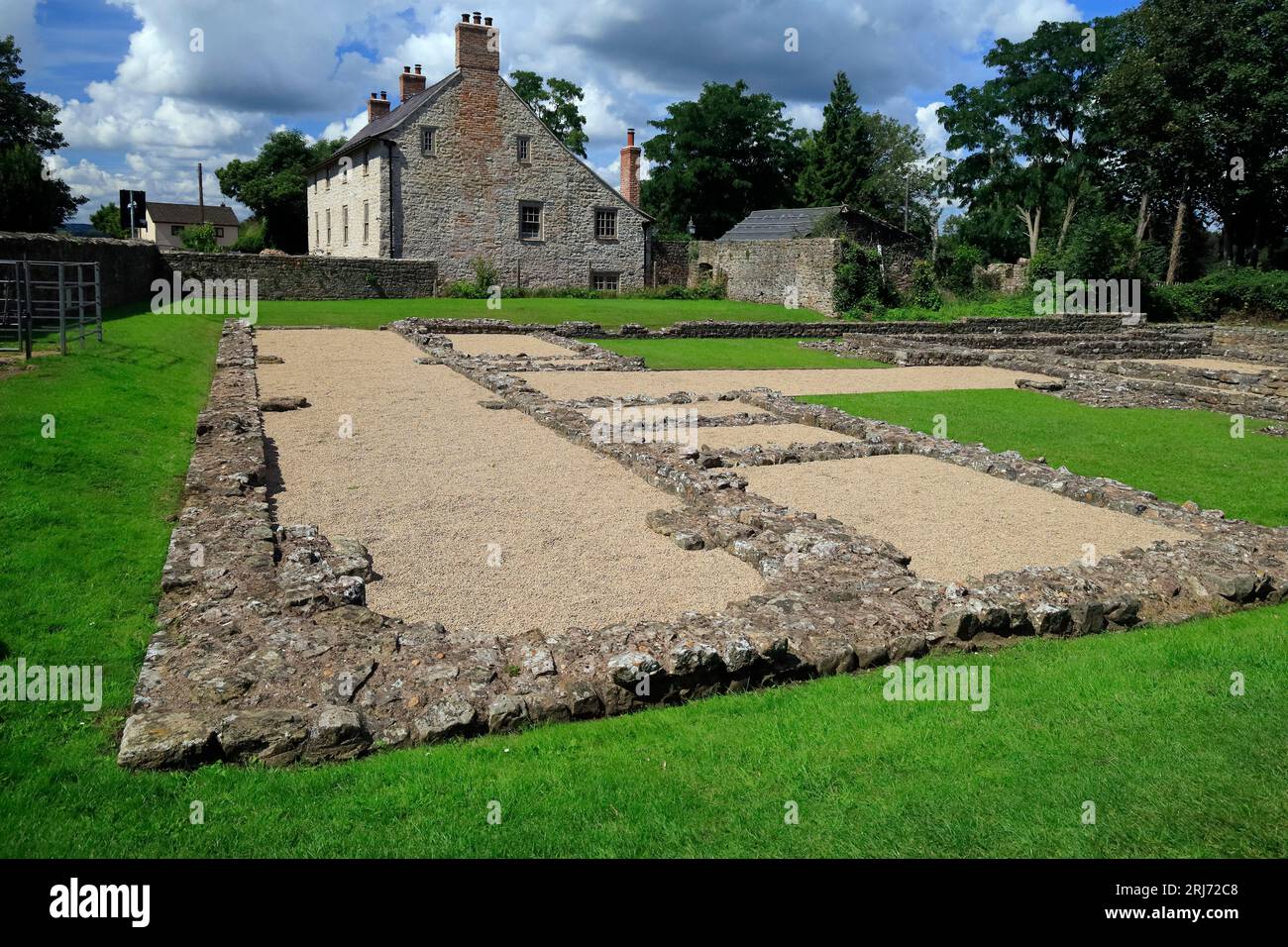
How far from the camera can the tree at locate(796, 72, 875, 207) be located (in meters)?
58.7

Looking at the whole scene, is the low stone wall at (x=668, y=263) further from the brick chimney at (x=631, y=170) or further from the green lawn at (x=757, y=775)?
the green lawn at (x=757, y=775)

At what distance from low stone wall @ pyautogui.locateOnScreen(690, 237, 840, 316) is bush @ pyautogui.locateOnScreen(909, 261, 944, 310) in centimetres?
397

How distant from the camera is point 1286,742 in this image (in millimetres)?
4836

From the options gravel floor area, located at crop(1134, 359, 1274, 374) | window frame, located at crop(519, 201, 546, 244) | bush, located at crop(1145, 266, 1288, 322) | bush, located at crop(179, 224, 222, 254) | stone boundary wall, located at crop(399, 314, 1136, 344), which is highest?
window frame, located at crop(519, 201, 546, 244)

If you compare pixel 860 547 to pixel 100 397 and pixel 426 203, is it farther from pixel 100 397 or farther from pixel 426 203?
pixel 426 203

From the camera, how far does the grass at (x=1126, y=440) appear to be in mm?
11356

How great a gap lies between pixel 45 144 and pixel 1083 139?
56.3 m

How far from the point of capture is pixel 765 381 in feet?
67.6

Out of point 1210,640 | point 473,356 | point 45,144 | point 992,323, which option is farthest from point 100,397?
point 45,144

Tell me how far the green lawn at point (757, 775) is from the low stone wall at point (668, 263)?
134 ft

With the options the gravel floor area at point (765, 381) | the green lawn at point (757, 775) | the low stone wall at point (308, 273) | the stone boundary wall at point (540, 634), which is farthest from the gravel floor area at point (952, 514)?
the low stone wall at point (308, 273)

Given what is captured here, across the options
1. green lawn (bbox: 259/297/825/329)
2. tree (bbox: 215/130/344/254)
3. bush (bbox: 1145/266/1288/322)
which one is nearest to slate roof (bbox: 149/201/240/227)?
tree (bbox: 215/130/344/254)

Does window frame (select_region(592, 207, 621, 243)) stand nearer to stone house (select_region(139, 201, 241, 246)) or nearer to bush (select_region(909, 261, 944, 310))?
bush (select_region(909, 261, 944, 310))

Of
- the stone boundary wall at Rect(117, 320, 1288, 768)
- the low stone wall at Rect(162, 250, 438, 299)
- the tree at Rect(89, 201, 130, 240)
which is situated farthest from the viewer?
the tree at Rect(89, 201, 130, 240)
